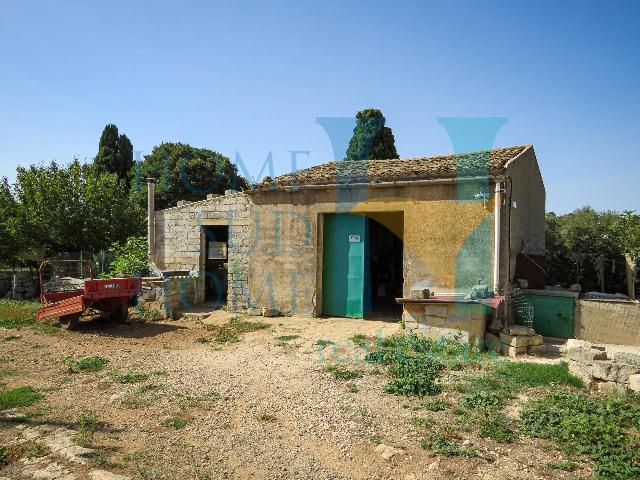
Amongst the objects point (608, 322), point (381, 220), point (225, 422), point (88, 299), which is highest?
point (381, 220)

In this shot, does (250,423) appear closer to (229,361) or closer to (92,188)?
(229,361)

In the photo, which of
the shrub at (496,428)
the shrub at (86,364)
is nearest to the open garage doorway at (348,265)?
the shrub at (86,364)

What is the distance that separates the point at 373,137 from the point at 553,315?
757 inches

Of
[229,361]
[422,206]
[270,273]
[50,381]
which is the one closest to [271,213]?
[270,273]

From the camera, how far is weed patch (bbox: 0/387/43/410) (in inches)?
216

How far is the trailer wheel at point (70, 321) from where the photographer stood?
32.5 ft

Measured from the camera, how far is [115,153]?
30797 millimetres

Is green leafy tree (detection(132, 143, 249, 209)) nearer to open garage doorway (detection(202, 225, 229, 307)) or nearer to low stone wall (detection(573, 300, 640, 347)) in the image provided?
open garage doorway (detection(202, 225, 229, 307))

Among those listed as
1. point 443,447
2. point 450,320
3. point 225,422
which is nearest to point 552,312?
point 450,320

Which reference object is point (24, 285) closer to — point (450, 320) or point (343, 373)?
point (343, 373)

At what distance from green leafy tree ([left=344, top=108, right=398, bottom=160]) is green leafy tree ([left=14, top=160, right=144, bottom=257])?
14.6 m

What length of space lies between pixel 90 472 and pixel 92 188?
15.1 meters

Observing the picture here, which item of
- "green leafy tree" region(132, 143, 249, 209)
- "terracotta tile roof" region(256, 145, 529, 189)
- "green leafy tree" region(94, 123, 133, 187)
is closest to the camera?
"terracotta tile roof" region(256, 145, 529, 189)

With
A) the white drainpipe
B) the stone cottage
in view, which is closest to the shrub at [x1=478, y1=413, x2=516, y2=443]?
the stone cottage
